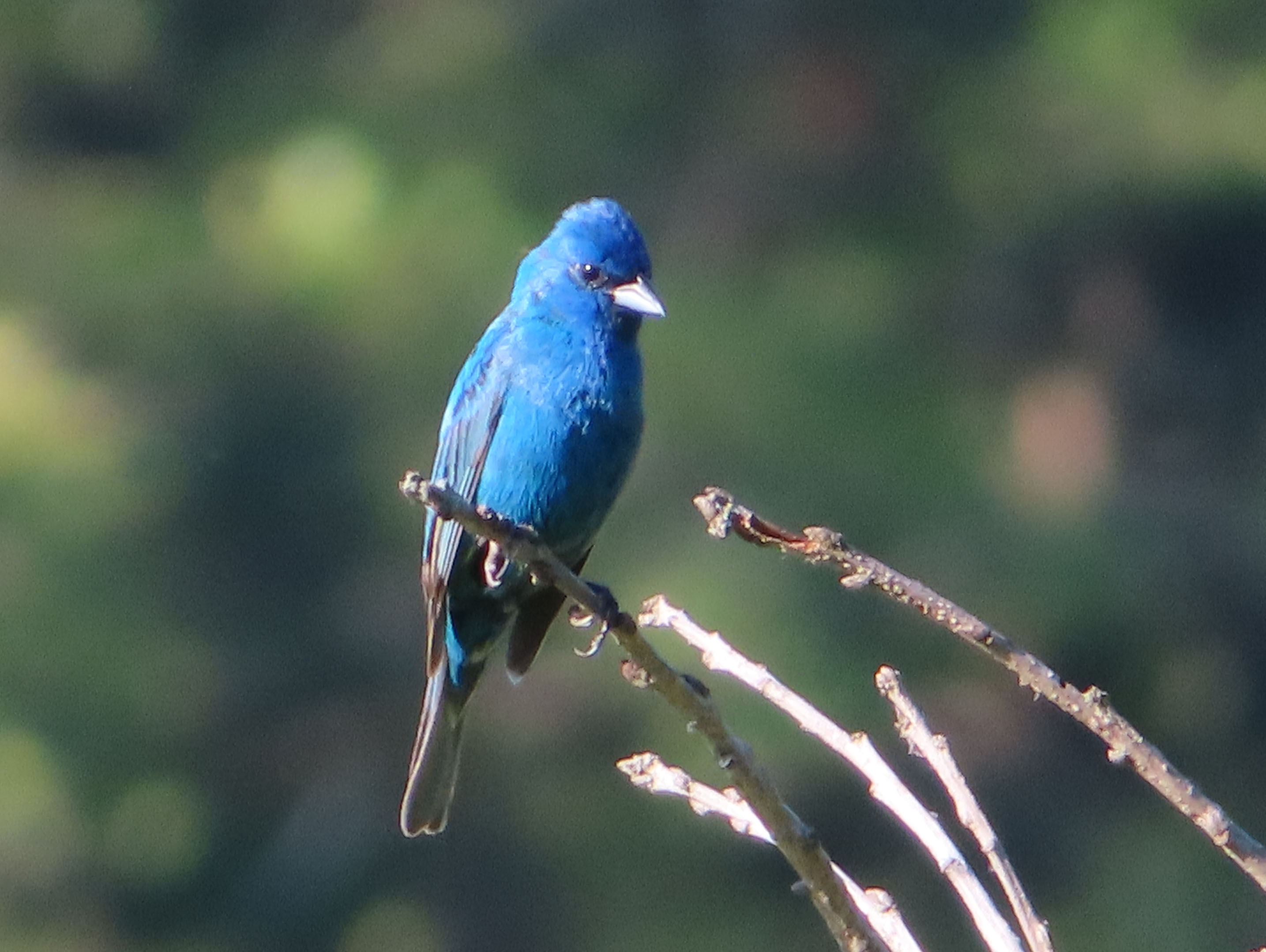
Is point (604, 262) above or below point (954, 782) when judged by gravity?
above

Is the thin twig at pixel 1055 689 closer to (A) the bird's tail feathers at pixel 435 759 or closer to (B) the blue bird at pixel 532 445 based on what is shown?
(B) the blue bird at pixel 532 445

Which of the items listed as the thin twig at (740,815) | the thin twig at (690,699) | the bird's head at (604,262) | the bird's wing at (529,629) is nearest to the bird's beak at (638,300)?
the bird's head at (604,262)

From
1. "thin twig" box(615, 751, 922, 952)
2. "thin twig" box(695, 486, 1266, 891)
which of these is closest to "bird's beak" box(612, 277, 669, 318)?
"thin twig" box(615, 751, 922, 952)

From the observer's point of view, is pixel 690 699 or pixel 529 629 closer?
pixel 690 699

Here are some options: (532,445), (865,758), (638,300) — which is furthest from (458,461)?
(865,758)

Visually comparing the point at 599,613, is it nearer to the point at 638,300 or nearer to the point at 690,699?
the point at 690,699

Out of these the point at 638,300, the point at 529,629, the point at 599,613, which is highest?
the point at 638,300

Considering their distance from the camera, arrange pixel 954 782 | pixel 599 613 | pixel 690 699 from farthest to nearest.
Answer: pixel 599 613 < pixel 690 699 < pixel 954 782

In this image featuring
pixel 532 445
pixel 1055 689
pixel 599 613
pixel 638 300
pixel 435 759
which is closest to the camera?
pixel 1055 689
